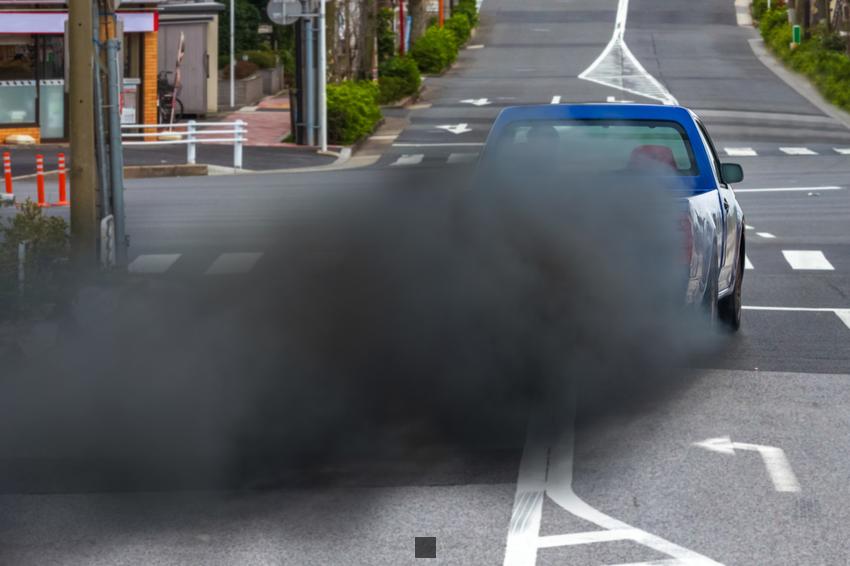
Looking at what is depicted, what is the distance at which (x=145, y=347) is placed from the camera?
10.8 meters

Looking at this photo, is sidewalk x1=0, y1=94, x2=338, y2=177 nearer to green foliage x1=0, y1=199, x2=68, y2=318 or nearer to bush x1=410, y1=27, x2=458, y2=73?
green foliage x1=0, y1=199, x2=68, y2=318

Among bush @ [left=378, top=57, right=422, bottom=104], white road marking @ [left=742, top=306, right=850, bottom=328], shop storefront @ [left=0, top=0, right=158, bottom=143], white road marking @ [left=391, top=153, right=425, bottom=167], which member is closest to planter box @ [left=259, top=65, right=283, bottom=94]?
bush @ [left=378, top=57, right=422, bottom=104]

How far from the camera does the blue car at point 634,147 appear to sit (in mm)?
11297

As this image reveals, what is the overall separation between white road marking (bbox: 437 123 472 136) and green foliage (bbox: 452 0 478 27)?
30.1 metres

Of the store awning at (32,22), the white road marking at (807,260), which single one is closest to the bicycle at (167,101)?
the store awning at (32,22)

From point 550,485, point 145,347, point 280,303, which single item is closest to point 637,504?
point 550,485

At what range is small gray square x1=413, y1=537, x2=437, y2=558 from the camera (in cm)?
666

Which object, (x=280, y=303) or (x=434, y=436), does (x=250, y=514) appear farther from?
(x=280, y=303)

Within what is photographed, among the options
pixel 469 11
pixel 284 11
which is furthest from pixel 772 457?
pixel 469 11

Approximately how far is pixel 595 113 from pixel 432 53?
169 ft

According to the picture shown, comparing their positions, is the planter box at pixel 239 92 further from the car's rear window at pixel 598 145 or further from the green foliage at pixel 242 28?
the car's rear window at pixel 598 145

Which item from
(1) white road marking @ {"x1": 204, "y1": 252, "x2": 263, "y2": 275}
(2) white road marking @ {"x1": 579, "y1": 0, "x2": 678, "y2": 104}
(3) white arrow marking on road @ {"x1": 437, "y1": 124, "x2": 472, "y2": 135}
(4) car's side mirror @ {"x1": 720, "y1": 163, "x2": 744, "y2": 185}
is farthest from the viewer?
(2) white road marking @ {"x1": 579, "y1": 0, "x2": 678, "y2": 104}

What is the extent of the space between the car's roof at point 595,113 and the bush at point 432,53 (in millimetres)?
51231

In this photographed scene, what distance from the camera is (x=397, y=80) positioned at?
174 feet
